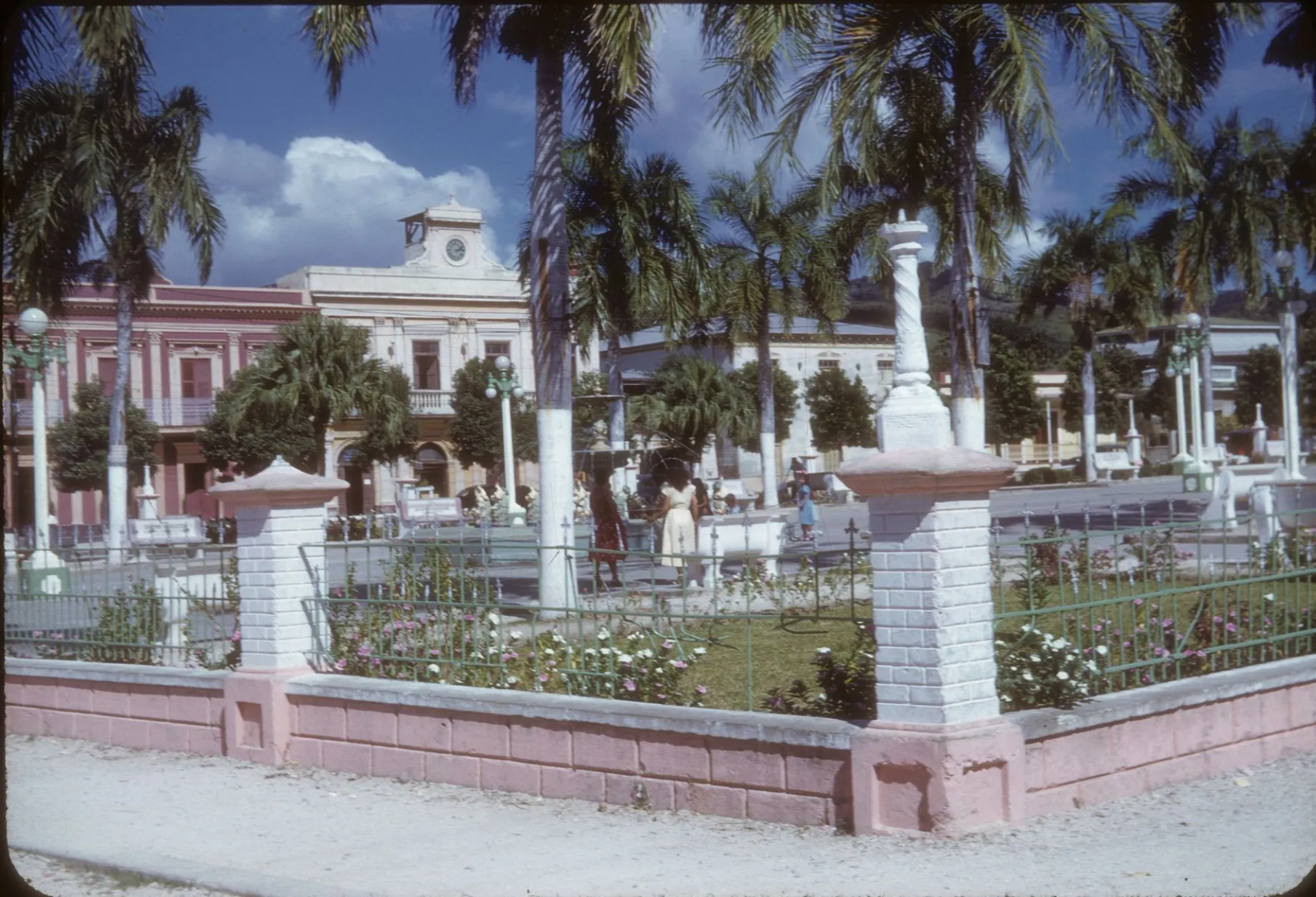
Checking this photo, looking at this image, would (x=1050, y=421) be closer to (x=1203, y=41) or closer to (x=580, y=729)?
(x=1203, y=41)

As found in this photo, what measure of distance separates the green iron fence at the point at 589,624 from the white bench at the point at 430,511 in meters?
23.9

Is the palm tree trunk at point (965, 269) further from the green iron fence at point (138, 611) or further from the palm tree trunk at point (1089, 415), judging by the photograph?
the palm tree trunk at point (1089, 415)

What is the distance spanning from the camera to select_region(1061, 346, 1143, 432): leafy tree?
192 feet

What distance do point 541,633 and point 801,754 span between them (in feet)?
6.94

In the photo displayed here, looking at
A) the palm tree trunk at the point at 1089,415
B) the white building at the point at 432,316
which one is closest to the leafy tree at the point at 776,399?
the white building at the point at 432,316

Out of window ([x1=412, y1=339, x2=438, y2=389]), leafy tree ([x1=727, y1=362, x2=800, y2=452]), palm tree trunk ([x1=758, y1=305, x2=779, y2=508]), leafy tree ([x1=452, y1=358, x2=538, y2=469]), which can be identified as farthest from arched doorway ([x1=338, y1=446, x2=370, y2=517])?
palm tree trunk ([x1=758, y1=305, x2=779, y2=508])

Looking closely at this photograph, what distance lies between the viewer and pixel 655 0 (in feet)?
31.2

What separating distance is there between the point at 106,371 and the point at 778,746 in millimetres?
41381

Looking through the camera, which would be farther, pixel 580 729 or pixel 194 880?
pixel 580 729

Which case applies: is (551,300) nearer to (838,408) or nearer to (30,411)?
(30,411)

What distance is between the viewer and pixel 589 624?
750cm

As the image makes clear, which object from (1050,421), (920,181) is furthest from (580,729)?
(1050,421)

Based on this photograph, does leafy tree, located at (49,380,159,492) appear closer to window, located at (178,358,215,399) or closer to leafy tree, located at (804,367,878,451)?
window, located at (178,358,215,399)

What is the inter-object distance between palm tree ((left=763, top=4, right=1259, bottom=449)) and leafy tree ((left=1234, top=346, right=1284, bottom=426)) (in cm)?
4760
